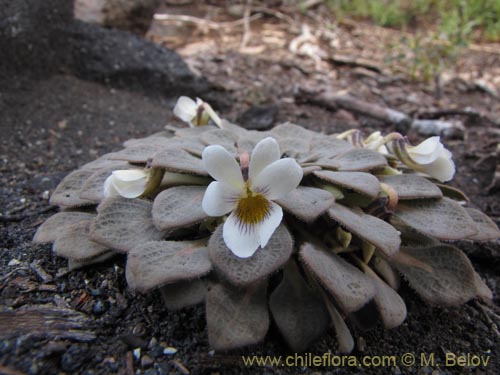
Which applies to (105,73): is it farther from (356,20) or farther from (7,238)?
(356,20)

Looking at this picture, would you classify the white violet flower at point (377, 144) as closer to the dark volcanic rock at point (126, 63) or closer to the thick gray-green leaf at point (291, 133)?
the thick gray-green leaf at point (291, 133)

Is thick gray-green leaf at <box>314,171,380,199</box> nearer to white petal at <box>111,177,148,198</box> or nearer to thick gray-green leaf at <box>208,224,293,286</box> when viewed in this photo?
thick gray-green leaf at <box>208,224,293,286</box>

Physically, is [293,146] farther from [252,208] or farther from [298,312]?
[298,312]

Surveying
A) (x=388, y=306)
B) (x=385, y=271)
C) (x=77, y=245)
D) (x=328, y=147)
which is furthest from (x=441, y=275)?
(x=77, y=245)

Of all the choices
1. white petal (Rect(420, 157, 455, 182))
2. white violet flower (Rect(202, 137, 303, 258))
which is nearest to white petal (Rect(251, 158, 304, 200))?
white violet flower (Rect(202, 137, 303, 258))

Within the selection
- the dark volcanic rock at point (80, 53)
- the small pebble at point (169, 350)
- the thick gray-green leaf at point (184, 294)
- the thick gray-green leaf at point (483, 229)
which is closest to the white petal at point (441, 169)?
the thick gray-green leaf at point (483, 229)

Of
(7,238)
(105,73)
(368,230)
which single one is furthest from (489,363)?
(105,73)
